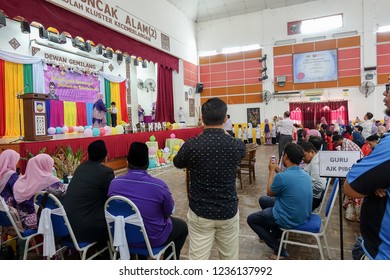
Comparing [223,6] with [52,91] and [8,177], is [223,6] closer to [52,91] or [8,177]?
[52,91]

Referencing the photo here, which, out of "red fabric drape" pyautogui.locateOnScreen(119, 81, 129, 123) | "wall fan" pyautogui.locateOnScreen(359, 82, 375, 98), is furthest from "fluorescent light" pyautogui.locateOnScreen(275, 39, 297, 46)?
"red fabric drape" pyautogui.locateOnScreen(119, 81, 129, 123)

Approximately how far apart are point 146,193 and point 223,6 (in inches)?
470

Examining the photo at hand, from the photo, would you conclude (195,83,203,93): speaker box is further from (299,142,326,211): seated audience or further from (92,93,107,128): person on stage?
(299,142,326,211): seated audience

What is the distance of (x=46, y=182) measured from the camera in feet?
6.63

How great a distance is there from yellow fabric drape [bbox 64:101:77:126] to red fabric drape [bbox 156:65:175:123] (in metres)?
2.99

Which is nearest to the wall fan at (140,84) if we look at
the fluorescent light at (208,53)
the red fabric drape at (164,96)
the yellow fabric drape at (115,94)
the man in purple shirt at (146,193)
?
the red fabric drape at (164,96)

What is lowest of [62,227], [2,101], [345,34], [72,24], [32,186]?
[62,227]

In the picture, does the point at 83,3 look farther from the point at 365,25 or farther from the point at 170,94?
the point at 365,25

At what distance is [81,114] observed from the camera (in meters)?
9.09

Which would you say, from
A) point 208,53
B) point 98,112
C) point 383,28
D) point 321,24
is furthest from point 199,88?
point 383,28

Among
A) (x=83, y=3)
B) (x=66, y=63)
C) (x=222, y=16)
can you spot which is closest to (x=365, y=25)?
(x=222, y=16)

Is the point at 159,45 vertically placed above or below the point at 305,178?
above

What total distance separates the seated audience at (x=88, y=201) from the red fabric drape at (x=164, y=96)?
880cm

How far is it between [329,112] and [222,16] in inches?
251
